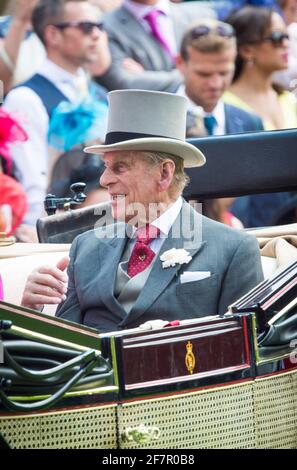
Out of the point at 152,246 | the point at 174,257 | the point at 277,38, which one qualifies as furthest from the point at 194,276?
the point at 277,38

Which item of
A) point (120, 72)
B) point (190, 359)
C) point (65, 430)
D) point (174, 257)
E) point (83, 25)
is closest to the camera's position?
point (65, 430)

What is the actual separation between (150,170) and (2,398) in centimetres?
119

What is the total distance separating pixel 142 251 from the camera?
4074 mm

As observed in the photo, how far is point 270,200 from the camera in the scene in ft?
21.9

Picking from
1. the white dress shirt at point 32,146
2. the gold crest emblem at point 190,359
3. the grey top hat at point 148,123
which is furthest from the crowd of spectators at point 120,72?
the gold crest emblem at point 190,359

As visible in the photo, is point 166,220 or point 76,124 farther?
point 76,124

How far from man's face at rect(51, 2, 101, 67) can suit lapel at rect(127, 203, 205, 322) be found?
7.48ft

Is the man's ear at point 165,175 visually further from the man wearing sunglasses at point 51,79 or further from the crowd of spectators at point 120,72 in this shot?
the man wearing sunglasses at point 51,79

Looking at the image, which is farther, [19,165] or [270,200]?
[270,200]

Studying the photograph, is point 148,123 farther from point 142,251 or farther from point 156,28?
point 156,28

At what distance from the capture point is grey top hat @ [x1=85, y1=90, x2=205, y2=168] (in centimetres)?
407

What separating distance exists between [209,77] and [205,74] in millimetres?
27

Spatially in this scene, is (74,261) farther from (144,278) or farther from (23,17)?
(23,17)

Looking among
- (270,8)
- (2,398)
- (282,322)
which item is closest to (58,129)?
(270,8)
